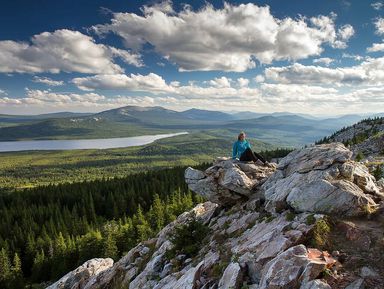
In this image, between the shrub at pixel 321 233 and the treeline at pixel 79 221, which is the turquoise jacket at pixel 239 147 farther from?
the treeline at pixel 79 221

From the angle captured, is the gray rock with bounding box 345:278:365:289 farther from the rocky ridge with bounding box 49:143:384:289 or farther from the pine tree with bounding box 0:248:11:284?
the pine tree with bounding box 0:248:11:284

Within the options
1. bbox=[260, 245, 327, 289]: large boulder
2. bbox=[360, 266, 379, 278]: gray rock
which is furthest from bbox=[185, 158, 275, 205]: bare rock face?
bbox=[360, 266, 379, 278]: gray rock

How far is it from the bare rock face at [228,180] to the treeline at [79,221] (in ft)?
157

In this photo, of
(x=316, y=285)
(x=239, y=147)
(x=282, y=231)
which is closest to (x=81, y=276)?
(x=239, y=147)

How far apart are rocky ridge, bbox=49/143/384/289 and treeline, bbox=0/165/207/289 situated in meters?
49.8

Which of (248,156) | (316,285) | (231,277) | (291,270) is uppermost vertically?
(248,156)

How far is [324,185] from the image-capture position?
20797mm

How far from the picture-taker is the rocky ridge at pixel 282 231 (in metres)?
15.0

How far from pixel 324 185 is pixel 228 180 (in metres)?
10.6

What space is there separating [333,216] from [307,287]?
6623 mm

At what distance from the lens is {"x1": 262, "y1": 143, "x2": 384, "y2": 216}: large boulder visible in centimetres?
1974

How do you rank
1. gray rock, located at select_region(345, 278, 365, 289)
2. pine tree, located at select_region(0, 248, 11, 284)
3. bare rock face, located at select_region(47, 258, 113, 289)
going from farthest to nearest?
pine tree, located at select_region(0, 248, 11, 284), bare rock face, located at select_region(47, 258, 113, 289), gray rock, located at select_region(345, 278, 365, 289)

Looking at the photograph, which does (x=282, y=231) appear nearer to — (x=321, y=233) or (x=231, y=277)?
(x=321, y=233)

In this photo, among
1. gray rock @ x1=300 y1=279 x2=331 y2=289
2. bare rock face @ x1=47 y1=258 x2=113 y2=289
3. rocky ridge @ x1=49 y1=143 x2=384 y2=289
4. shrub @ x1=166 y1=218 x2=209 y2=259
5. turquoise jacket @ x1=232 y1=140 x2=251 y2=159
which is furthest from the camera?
bare rock face @ x1=47 y1=258 x2=113 y2=289
